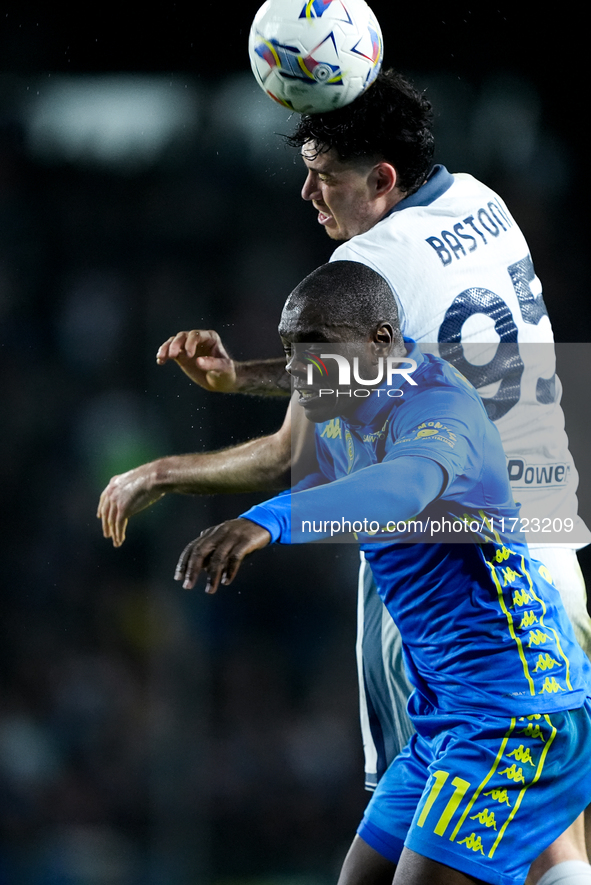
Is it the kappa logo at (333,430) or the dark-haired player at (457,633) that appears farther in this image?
the kappa logo at (333,430)

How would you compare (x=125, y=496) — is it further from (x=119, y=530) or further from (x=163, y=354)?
(x=163, y=354)

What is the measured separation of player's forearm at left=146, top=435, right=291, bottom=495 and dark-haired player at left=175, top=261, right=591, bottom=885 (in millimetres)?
646

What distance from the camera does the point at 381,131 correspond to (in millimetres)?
2049

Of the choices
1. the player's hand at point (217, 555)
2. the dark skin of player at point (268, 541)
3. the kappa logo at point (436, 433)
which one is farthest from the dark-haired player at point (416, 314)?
the player's hand at point (217, 555)

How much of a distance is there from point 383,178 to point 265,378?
0.55 m

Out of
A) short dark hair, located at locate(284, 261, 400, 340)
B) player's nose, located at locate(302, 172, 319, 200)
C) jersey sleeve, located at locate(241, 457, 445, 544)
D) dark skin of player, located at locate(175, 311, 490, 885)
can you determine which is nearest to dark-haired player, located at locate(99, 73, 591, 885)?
player's nose, located at locate(302, 172, 319, 200)

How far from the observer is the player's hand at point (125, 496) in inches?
78.0

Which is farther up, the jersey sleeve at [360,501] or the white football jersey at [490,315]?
the white football jersey at [490,315]

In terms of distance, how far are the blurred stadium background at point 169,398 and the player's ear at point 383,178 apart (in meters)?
1.23

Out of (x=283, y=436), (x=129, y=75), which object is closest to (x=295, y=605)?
(x=283, y=436)

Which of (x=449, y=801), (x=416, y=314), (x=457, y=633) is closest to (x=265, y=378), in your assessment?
(x=416, y=314)

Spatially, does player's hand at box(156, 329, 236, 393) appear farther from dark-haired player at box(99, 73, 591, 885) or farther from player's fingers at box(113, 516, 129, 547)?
player's fingers at box(113, 516, 129, 547)

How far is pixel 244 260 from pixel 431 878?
99.4 inches

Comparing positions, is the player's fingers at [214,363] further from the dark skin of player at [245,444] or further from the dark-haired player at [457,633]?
the dark-haired player at [457,633]
